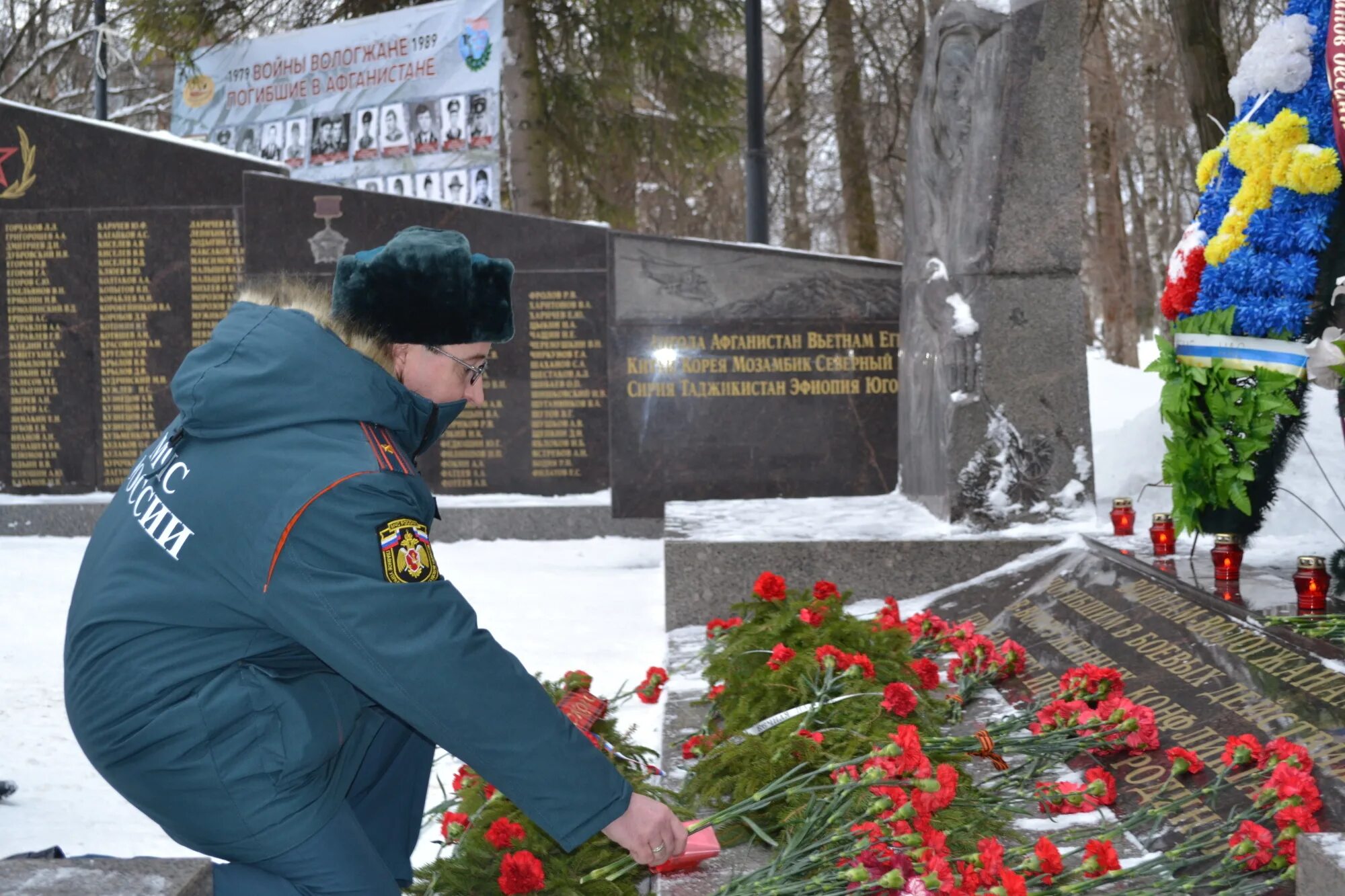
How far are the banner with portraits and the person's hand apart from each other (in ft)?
29.5

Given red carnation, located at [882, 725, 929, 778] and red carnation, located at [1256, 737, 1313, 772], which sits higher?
red carnation, located at [882, 725, 929, 778]

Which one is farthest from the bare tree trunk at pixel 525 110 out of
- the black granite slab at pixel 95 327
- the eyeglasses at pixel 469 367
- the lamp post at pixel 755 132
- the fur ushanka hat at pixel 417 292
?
the fur ushanka hat at pixel 417 292

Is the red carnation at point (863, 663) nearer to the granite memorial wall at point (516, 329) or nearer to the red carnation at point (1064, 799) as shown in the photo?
the red carnation at point (1064, 799)

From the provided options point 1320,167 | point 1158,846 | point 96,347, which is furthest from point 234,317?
point 96,347

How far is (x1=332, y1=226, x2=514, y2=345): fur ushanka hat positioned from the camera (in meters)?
2.15

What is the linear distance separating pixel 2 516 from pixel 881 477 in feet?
19.6

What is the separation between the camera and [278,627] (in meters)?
1.90

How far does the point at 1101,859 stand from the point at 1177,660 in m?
1.41

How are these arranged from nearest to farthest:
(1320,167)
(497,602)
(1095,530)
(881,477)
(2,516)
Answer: (1320,167) → (1095,530) → (497,602) → (881,477) → (2,516)

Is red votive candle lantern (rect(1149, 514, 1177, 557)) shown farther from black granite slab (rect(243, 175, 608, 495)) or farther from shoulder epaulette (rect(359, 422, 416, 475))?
black granite slab (rect(243, 175, 608, 495))

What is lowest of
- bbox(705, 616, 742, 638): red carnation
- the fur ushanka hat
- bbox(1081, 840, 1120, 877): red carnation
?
bbox(1081, 840, 1120, 877): red carnation

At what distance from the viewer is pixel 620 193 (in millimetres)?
17031

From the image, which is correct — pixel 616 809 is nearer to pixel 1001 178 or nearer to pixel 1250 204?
pixel 1250 204

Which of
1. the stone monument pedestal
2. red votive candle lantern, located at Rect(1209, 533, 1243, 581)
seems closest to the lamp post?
red votive candle lantern, located at Rect(1209, 533, 1243, 581)
